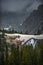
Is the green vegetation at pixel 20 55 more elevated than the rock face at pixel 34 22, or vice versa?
the rock face at pixel 34 22

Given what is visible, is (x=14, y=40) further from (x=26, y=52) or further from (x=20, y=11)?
(x=20, y=11)

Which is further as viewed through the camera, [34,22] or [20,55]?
[34,22]

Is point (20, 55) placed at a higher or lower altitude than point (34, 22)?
lower

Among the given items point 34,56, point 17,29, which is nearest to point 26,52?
point 34,56

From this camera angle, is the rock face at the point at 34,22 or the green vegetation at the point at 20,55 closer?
the green vegetation at the point at 20,55
